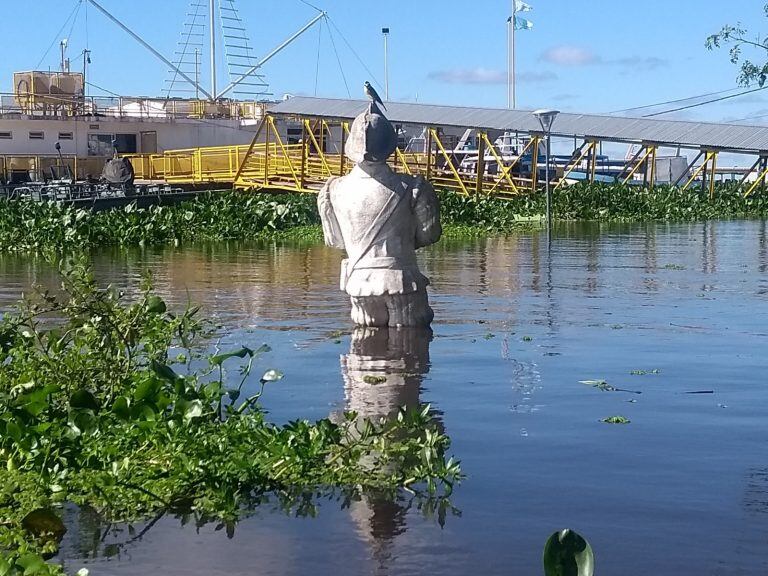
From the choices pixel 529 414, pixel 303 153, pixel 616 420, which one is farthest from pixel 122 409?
pixel 303 153

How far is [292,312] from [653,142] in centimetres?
2614

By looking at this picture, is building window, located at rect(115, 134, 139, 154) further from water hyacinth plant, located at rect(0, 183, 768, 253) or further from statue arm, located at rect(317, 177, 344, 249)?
statue arm, located at rect(317, 177, 344, 249)

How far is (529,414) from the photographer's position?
8.36m

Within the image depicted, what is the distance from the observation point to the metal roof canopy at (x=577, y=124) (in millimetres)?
38938

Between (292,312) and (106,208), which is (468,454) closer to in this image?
(292,312)

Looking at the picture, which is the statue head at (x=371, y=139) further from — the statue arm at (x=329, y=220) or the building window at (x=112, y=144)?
the building window at (x=112, y=144)

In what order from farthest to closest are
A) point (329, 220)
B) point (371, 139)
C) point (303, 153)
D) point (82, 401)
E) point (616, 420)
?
1. point (303, 153)
2. point (329, 220)
3. point (371, 139)
4. point (616, 420)
5. point (82, 401)

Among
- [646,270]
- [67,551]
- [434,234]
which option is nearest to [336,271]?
[646,270]

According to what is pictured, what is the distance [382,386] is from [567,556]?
4.91 m

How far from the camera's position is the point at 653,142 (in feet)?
126

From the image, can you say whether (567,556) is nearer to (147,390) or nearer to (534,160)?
(147,390)

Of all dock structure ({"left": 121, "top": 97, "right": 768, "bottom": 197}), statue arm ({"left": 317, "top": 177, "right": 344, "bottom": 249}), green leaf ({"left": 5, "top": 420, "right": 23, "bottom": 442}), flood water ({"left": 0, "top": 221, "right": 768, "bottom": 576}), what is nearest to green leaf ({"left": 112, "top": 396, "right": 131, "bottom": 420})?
green leaf ({"left": 5, "top": 420, "right": 23, "bottom": 442})

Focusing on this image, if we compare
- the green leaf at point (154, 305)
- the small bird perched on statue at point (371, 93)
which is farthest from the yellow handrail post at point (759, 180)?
the green leaf at point (154, 305)

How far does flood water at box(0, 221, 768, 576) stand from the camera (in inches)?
217
